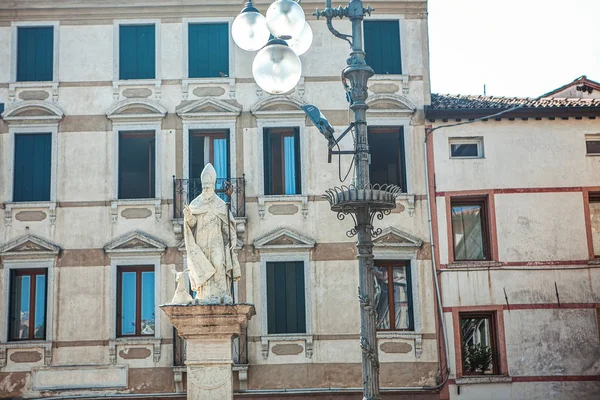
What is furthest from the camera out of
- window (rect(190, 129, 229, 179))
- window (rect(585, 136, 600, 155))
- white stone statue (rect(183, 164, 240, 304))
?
window (rect(585, 136, 600, 155))

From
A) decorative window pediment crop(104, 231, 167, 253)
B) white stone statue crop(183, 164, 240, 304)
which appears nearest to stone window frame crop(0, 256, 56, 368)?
decorative window pediment crop(104, 231, 167, 253)

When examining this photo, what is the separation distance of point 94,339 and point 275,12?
49.3 ft

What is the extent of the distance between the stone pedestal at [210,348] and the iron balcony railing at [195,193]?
11105mm

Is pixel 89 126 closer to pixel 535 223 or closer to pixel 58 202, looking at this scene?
pixel 58 202

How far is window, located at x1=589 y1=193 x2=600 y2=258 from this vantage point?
24.2m

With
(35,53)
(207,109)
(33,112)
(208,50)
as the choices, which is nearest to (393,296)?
(207,109)

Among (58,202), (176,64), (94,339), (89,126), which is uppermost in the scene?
(176,64)

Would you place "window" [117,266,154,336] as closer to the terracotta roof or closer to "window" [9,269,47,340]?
"window" [9,269,47,340]

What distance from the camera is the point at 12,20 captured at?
966 inches

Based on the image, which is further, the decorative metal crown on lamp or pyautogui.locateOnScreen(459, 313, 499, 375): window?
pyautogui.locateOnScreen(459, 313, 499, 375): window

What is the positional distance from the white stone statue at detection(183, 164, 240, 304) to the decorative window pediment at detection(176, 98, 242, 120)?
1112 centimetres

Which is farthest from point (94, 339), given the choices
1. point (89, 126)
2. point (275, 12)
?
point (275, 12)

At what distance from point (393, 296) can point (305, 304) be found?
2.23 metres

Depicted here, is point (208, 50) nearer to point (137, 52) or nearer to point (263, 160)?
point (137, 52)
